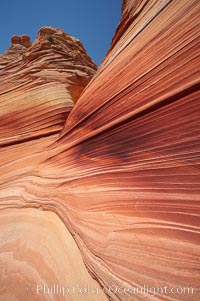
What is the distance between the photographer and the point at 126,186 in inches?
84.3

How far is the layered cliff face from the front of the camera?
1.52 metres

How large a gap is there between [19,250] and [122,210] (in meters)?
1.20

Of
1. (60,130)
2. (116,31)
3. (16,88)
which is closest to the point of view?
(116,31)

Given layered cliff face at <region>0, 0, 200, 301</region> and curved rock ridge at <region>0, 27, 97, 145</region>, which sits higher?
curved rock ridge at <region>0, 27, 97, 145</region>

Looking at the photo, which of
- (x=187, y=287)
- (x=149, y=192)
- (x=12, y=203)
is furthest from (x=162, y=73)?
(x=12, y=203)

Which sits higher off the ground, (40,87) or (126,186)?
(40,87)

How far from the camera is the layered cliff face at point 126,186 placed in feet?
4.98

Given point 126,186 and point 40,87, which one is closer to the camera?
point 126,186

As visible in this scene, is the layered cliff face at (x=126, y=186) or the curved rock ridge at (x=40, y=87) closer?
the layered cliff face at (x=126, y=186)

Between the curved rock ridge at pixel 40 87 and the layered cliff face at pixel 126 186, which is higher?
the curved rock ridge at pixel 40 87

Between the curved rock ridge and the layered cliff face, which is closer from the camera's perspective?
the layered cliff face

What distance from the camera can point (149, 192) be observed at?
1919 millimetres

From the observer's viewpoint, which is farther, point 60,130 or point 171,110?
point 60,130

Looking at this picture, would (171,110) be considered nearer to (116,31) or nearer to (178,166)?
(178,166)
